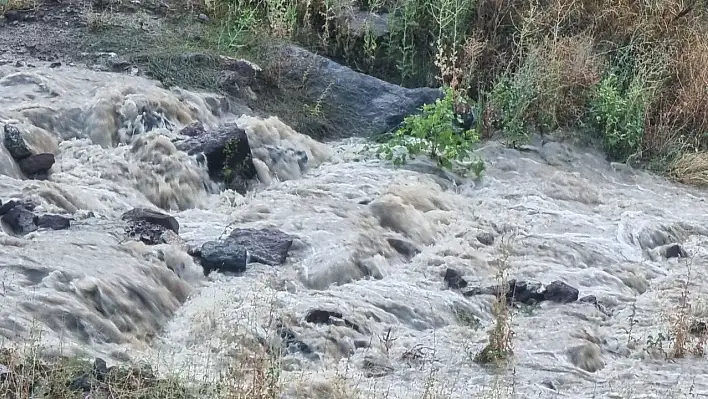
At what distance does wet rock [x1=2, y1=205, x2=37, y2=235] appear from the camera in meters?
6.19

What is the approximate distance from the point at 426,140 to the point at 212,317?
373 centimetres

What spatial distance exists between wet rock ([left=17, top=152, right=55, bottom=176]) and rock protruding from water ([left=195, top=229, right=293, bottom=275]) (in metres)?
1.47

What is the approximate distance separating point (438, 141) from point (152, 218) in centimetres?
→ 292

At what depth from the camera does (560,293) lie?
660cm

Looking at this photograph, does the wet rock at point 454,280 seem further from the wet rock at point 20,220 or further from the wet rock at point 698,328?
the wet rock at point 20,220

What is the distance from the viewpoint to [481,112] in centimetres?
966

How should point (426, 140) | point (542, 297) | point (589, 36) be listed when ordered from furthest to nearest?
point (589, 36), point (426, 140), point (542, 297)

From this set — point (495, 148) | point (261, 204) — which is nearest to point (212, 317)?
point (261, 204)

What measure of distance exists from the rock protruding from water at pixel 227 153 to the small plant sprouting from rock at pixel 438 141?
4.10ft

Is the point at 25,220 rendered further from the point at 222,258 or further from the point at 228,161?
the point at 228,161

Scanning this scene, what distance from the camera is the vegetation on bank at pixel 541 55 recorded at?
32.0ft

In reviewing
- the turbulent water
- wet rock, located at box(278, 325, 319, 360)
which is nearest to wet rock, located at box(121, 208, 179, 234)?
the turbulent water

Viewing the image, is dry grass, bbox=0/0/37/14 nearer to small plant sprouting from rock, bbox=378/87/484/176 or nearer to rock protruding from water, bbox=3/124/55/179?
rock protruding from water, bbox=3/124/55/179

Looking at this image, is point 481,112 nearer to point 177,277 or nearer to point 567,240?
point 567,240
